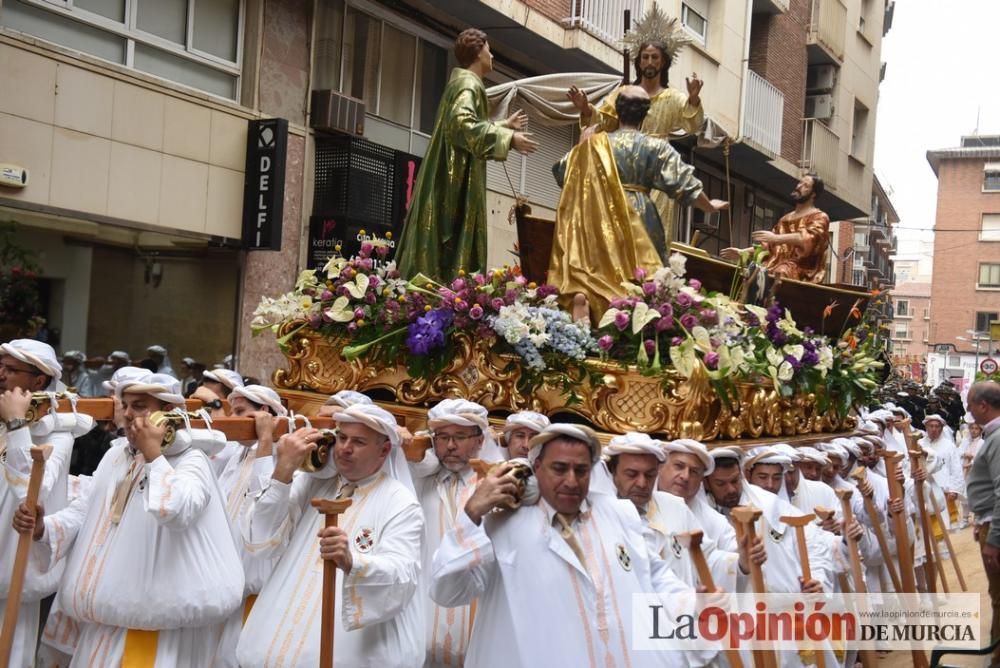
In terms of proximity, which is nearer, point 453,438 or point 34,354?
point 34,354

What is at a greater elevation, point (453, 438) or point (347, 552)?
point (453, 438)

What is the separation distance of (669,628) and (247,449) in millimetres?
2448

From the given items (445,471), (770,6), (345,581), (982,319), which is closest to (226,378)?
(445,471)

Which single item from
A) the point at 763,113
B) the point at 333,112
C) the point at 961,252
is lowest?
the point at 333,112

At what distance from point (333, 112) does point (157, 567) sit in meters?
8.66

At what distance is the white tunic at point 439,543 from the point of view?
5184 mm

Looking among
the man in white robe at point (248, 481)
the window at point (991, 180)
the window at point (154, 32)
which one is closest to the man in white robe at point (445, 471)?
the man in white robe at point (248, 481)

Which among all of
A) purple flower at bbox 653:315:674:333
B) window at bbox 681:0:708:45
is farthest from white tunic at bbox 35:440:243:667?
window at bbox 681:0:708:45

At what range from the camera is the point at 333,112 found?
40.3 feet

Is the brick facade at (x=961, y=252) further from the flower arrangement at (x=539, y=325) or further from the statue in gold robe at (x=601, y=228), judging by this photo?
the flower arrangement at (x=539, y=325)

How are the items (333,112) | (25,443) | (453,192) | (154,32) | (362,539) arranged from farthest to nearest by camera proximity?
(333,112), (154,32), (453,192), (25,443), (362,539)

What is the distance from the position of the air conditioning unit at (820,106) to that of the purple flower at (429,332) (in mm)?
21028

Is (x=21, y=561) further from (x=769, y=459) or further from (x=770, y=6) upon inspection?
(x=770, y=6)

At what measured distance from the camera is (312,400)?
7133mm
